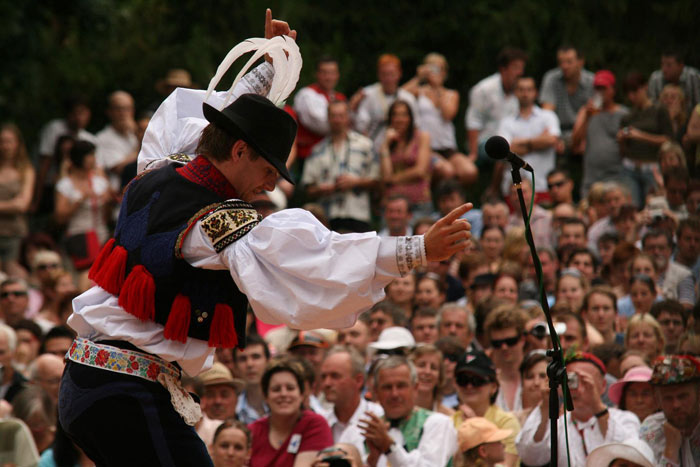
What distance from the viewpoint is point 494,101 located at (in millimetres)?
13375

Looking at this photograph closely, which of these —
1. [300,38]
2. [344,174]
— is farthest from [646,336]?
[300,38]

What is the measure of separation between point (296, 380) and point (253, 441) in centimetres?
45

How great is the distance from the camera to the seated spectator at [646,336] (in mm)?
8008

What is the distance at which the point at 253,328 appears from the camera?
9.72 m

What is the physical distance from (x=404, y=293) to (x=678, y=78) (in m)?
2.89

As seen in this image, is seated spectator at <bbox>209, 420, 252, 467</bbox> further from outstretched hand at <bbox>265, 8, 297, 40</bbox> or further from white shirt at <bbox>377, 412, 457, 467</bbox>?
outstretched hand at <bbox>265, 8, 297, 40</bbox>

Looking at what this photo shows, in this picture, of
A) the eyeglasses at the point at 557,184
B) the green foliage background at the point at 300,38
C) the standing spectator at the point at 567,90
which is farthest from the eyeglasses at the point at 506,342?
the green foliage background at the point at 300,38

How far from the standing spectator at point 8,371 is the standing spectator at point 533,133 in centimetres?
573

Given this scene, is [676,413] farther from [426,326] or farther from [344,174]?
[344,174]

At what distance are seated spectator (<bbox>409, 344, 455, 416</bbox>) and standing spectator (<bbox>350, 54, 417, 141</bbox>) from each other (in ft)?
18.8

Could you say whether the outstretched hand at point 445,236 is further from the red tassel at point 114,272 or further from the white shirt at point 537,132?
the white shirt at point 537,132

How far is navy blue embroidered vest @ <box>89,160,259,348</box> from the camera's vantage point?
4387 mm

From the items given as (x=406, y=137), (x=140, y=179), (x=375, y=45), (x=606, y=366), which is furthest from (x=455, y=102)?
(x=140, y=179)

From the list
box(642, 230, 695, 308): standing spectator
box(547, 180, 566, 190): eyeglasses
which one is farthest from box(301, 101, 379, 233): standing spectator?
box(642, 230, 695, 308): standing spectator
